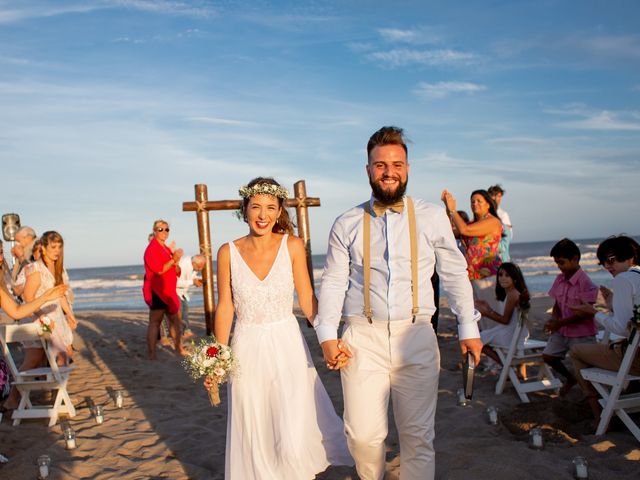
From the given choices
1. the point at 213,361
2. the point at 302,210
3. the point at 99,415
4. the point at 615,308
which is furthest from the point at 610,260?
the point at 302,210

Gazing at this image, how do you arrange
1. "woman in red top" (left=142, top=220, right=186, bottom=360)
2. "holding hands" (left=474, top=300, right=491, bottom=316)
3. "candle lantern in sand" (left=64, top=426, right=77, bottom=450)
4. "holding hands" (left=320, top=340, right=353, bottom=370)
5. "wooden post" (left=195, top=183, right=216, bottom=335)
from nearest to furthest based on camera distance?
"holding hands" (left=320, top=340, right=353, bottom=370), "candle lantern in sand" (left=64, top=426, right=77, bottom=450), "holding hands" (left=474, top=300, right=491, bottom=316), "woman in red top" (left=142, top=220, right=186, bottom=360), "wooden post" (left=195, top=183, right=216, bottom=335)

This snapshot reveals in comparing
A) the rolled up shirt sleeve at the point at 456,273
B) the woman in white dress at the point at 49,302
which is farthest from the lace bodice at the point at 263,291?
the woman in white dress at the point at 49,302

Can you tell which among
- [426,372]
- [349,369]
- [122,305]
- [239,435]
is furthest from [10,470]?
[122,305]

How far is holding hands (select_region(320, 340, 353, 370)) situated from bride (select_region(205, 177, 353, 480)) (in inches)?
24.6

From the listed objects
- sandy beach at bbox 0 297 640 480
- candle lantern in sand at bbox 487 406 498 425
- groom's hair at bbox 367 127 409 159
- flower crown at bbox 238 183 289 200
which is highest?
groom's hair at bbox 367 127 409 159

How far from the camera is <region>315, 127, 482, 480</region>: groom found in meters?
3.64

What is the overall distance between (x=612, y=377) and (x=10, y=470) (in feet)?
17.0

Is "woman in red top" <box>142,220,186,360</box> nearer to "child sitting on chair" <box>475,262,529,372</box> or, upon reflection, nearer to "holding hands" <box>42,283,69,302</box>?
"holding hands" <box>42,283,69,302</box>

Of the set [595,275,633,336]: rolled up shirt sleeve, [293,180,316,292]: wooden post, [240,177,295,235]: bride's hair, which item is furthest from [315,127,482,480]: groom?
[293,180,316,292]: wooden post

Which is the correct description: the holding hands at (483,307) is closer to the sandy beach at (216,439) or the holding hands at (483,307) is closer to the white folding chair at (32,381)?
the sandy beach at (216,439)

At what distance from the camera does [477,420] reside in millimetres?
5719

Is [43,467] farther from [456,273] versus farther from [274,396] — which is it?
[456,273]

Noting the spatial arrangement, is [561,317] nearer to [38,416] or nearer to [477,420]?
[477,420]

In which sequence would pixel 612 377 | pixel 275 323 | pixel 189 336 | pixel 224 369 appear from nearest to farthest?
pixel 224 369 → pixel 275 323 → pixel 612 377 → pixel 189 336
